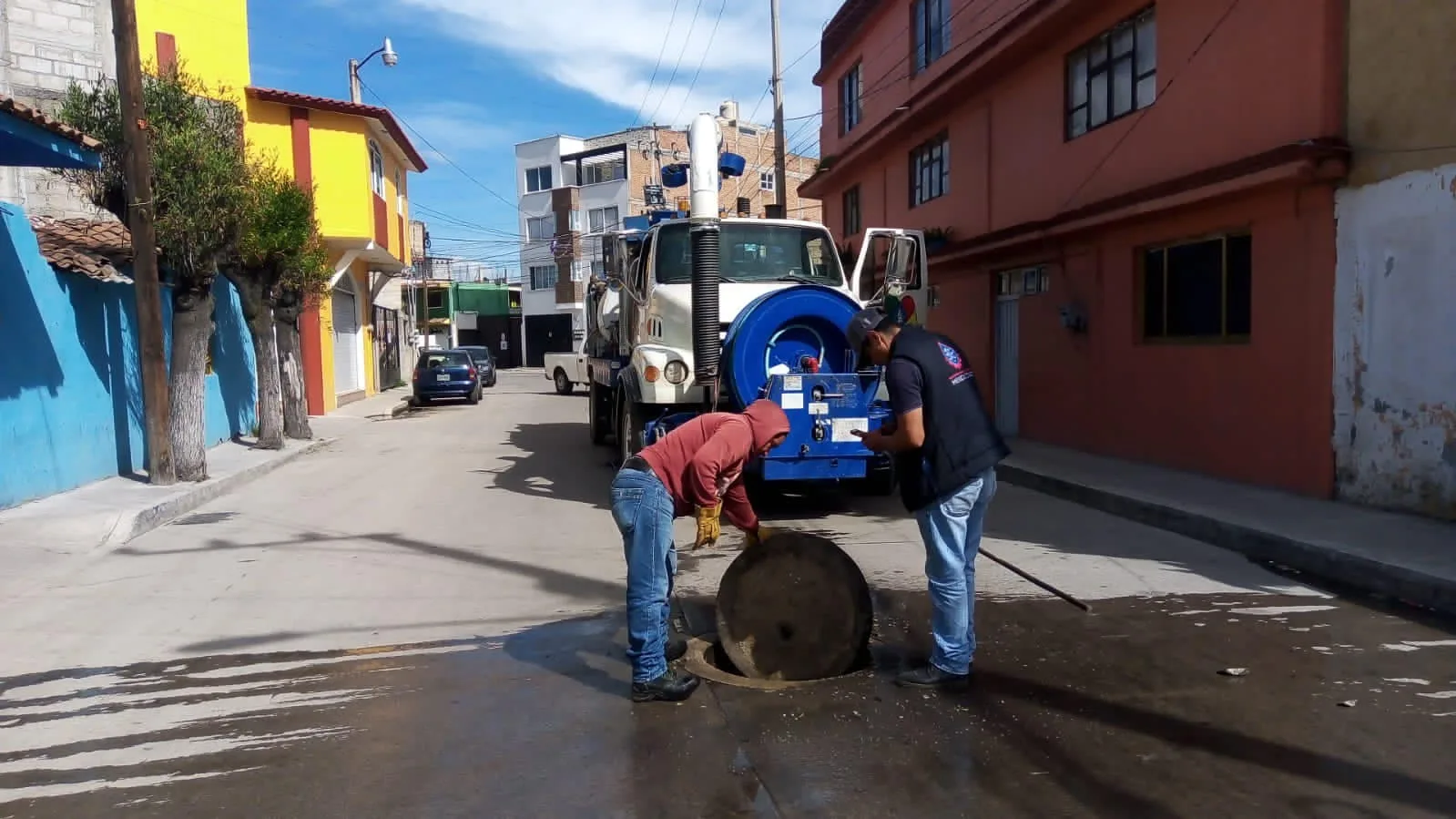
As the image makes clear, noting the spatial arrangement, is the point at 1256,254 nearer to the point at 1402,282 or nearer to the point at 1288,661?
the point at 1402,282

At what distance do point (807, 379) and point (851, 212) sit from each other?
52.9ft

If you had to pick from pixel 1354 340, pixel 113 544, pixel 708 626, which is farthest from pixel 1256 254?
pixel 113 544

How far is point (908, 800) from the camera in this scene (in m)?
3.46

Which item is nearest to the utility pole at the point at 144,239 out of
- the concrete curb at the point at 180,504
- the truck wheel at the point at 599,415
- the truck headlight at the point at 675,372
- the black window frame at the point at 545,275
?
the concrete curb at the point at 180,504

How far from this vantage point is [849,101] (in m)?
23.1

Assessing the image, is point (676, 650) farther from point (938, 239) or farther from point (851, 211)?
point (851, 211)

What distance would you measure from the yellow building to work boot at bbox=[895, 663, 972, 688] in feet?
53.8

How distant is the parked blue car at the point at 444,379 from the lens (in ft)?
88.5

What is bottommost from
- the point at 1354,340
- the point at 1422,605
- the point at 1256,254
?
the point at 1422,605

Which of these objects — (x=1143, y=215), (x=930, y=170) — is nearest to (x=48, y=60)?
(x=930, y=170)

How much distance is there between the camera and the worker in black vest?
178 inches

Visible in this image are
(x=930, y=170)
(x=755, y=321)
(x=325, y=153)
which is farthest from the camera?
(x=325, y=153)

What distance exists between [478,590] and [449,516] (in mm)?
3118

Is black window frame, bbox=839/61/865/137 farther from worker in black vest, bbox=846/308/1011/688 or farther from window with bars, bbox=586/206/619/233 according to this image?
window with bars, bbox=586/206/619/233
